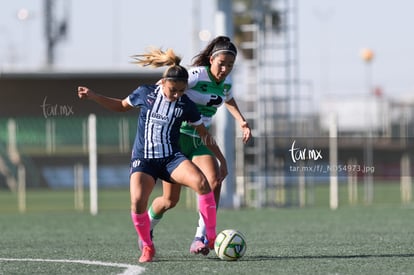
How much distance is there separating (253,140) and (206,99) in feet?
39.4

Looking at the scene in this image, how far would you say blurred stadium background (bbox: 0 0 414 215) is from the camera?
21.5 meters

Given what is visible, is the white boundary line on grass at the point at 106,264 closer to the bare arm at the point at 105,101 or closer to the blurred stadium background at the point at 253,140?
the bare arm at the point at 105,101

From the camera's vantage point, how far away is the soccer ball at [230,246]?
29.3 ft

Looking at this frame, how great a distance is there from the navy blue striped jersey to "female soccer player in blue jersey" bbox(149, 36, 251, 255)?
0.56 m

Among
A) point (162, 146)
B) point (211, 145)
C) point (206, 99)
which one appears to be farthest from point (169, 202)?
point (206, 99)

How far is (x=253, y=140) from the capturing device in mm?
21719

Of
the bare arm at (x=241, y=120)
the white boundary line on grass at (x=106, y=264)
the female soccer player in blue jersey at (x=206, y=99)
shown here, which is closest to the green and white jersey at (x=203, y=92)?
the female soccer player in blue jersey at (x=206, y=99)

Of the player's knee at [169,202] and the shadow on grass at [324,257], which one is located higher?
the player's knee at [169,202]

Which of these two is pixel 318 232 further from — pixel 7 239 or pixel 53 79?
pixel 53 79

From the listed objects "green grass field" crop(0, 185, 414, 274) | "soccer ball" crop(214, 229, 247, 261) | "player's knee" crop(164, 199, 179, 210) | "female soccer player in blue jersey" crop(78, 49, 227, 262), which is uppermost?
"female soccer player in blue jersey" crop(78, 49, 227, 262)

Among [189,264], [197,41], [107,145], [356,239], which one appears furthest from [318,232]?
[197,41]

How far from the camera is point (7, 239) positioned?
12.2 metres

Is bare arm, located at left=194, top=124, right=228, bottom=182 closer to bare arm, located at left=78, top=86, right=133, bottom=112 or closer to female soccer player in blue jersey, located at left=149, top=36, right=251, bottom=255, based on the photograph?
female soccer player in blue jersey, located at left=149, top=36, right=251, bottom=255

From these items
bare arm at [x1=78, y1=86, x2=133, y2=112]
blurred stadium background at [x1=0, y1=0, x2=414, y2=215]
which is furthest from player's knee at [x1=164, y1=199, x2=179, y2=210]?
blurred stadium background at [x1=0, y1=0, x2=414, y2=215]
